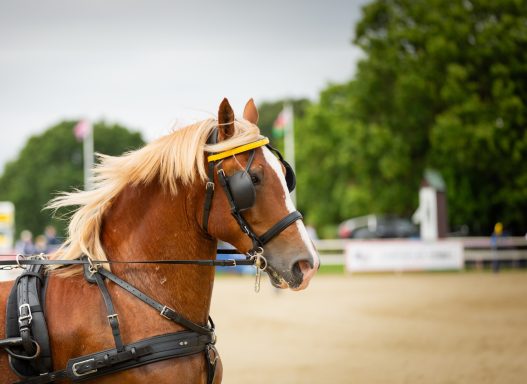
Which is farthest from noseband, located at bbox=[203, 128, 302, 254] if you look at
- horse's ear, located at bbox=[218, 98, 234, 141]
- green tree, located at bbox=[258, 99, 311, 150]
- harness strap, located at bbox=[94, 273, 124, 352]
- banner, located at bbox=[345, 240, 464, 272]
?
green tree, located at bbox=[258, 99, 311, 150]

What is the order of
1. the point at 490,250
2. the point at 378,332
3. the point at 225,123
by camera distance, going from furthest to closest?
the point at 490,250 → the point at 378,332 → the point at 225,123

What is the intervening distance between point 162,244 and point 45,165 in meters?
53.1

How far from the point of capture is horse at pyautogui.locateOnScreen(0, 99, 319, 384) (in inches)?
132

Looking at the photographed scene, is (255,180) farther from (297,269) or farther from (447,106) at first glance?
(447,106)

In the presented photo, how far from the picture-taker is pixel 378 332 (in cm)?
1206

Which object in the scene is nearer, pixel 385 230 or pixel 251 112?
pixel 251 112

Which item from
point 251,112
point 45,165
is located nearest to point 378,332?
point 251,112

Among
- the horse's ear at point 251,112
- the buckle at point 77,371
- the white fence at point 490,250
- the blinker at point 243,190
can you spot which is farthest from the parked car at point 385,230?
the buckle at point 77,371

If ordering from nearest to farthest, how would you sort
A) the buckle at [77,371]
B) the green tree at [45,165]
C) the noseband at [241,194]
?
1. the buckle at [77,371]
2. the noseband at [241,194]
3. the green tree at [45,165]

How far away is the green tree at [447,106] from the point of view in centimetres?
2652

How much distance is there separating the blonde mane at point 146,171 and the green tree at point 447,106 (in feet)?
80.8

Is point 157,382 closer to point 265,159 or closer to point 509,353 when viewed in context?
point 265,159

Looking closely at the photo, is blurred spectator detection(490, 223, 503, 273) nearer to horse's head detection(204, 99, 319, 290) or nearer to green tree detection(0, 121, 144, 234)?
horse's head detection(204, 99, 319, 290)

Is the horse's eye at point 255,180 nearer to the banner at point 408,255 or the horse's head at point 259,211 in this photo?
the horse's head at point 259,211
